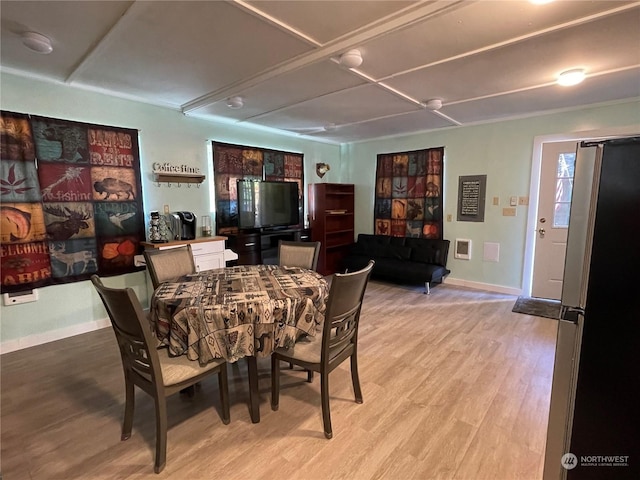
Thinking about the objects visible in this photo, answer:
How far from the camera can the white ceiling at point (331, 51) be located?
1.86 metres

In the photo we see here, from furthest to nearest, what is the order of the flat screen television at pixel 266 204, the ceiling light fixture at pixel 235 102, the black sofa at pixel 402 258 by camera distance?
the black sofa at pixel 402 258 < the flat screen television at pixel 266 204 < the ceiling light fixture at pixel 235 102

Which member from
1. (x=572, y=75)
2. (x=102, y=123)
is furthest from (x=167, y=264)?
(x=572, y=75)

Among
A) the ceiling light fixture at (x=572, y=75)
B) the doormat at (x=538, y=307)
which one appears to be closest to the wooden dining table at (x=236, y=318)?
the ceiling light fixture at (x=572, y=75)

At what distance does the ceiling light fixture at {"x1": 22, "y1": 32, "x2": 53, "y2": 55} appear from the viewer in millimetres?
2107

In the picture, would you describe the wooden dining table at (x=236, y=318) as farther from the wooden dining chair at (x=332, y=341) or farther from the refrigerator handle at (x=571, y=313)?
the refrigerator handle at (x=571, y=313)

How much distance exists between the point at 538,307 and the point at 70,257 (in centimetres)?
540

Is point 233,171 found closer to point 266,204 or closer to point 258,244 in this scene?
point 266,204

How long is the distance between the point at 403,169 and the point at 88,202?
4481 millimetres

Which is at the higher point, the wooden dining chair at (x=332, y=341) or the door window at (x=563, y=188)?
the door window at (x=563, y=188)

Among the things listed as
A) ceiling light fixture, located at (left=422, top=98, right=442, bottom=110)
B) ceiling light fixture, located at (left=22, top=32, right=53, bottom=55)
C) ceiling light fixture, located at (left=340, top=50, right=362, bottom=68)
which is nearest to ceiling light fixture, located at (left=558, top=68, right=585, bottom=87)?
ceiling light fixture, located at (left=422, top=98, right=442, bottom=110)

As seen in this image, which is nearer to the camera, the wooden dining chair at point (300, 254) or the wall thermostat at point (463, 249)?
the wooden dining chair at point (300, 254)

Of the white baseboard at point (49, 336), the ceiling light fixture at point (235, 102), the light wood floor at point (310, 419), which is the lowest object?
the light wood floor at point (310, 419)

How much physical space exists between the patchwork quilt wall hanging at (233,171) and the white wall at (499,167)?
7.36 ft

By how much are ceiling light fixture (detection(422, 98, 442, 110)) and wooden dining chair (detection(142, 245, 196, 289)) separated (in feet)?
9.88
